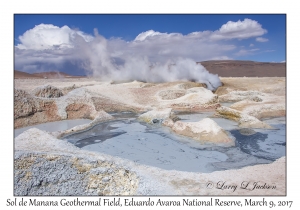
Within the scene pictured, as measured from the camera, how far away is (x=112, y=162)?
12.6 ft

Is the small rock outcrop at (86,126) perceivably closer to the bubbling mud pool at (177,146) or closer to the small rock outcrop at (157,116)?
the bubbling mud pool at (177,146)

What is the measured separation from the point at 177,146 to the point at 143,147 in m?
0.71

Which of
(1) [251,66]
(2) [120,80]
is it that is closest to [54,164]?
(2) [120,80]

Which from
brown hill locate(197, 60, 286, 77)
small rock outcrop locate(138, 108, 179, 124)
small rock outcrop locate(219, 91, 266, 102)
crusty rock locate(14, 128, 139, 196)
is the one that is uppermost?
brown hill locate(197, 60, 286, 77)

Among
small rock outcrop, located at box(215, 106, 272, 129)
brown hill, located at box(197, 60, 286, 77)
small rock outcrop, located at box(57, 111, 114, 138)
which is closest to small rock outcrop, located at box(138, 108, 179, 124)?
small rock outcrop, located at box(57, 111, 114, 138)

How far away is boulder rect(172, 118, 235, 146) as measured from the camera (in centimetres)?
547

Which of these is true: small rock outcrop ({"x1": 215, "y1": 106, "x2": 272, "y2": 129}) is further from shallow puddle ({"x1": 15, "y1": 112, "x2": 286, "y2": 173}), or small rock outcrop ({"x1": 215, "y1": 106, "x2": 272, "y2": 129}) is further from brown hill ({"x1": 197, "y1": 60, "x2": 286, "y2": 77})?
brown hill ({"x1": 197, "y1": 60, "x2": 286, "y2": 77})

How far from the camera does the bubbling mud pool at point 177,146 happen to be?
442 centimetres

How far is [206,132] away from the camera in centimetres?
569

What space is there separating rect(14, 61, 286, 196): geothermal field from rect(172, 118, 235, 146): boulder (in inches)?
0.8

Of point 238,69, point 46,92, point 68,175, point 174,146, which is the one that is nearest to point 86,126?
point 174,146

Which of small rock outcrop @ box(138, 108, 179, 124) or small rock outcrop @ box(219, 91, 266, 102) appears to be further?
small rock outcrop @ box(219, 91, 266, 102)

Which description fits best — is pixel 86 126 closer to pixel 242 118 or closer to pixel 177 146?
pixel 177 146

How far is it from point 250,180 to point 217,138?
7.24ft
